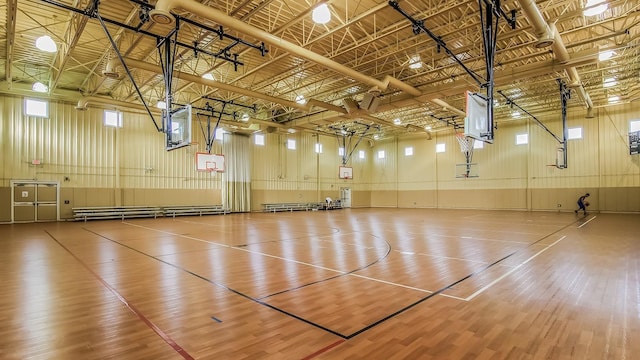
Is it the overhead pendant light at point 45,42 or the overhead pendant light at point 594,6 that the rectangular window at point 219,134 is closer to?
the overhead pendant light at point 45,42

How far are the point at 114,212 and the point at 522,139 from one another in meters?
28.4

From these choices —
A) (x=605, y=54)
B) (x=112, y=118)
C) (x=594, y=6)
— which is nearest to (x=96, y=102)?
(x=112, y=118)

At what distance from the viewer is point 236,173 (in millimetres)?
24406

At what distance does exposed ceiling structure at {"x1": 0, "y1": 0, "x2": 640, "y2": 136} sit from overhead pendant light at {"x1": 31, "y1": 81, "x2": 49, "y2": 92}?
0.79ft

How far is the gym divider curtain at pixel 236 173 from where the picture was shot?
941 inches

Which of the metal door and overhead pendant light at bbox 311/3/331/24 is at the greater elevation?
overhead pendant light at bbox 311/3/331/24

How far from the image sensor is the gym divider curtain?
23.9 m

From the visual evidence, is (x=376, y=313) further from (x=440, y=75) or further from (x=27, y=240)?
(x=440, y=75)

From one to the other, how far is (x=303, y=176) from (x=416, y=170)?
1075 cm

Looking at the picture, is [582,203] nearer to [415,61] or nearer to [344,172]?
[415,61]

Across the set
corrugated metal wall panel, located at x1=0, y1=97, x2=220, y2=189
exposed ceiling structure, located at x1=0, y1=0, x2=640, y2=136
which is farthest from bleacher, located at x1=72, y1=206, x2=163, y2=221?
exposed ceiling structure, located at x1=0, y1=0, x2=640, y2=136

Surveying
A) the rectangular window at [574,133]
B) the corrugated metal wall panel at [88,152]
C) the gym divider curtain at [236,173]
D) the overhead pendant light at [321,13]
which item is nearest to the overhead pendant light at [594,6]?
the overhead pendant light at [321,13]

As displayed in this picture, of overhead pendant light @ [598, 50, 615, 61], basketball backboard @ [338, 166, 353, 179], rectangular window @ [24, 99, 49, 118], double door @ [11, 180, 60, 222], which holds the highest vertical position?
overhead pendant light @ [598, 50, 615, 61]

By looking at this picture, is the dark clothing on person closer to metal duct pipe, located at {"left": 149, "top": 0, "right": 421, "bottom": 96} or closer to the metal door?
metal duct pipe, located at {"left": 149, "top": 0, "right": 421, "bottom": 96}
